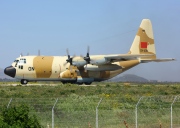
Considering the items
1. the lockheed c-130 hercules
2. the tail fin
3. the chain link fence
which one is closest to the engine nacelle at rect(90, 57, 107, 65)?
the lockheed c-130 hercules

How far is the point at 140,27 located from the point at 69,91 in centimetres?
2884

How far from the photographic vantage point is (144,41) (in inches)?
2778

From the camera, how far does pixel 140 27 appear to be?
7131 cm

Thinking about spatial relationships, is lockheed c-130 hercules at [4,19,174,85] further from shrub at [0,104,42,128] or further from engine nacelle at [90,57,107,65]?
shrub at [0,104,42,128]

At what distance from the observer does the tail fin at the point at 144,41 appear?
230 ft

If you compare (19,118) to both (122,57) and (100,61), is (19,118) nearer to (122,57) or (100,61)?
(100,61)

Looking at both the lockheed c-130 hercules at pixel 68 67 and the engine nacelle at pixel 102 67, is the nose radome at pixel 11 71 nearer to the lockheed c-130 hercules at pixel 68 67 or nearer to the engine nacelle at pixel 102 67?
the lockheed c-130 hercules at pixel 68 67

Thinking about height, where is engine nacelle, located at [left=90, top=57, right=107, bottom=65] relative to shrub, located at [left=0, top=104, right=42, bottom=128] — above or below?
below

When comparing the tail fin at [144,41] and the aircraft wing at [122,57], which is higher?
the tail fin at [144,41]

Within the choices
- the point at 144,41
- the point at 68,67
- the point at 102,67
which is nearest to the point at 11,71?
the point at 68,67

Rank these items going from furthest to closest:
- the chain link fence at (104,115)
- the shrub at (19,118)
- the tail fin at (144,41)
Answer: the tail fin at (144,41), the chain link fence at (104,115), the shrub at (19,118)

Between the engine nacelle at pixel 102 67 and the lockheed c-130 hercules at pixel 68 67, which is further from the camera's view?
the engine nacelle at pixel 102 67

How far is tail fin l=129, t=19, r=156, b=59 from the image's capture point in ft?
230

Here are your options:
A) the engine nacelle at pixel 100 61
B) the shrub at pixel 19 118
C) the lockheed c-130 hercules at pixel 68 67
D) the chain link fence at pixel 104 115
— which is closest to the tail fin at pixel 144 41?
the lockheed c-130 hercules at pixel 68 67
